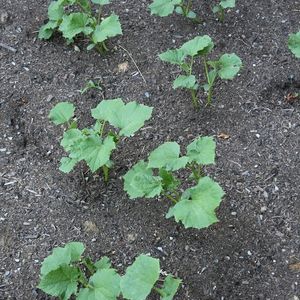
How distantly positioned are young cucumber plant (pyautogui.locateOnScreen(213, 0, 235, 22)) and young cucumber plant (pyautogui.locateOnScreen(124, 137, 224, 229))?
1104mm

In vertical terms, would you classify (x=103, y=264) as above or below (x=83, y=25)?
below

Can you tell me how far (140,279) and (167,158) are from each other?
1.93 ft

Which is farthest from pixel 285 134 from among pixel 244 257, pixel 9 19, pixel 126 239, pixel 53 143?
pixel 9 19

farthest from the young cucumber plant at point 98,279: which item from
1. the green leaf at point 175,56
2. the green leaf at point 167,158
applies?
the green leaf at point 175,56

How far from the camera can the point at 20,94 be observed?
10.8 feet

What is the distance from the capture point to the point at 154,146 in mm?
3016

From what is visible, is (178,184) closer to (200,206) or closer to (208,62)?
(200,206)

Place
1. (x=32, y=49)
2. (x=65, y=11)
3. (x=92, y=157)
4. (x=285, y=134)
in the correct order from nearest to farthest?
(x=92, y=157)
(x=285, y=134)
(x=32, y=49)
(x=65, y=11)

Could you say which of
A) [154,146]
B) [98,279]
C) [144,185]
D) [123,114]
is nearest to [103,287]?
[98,279]

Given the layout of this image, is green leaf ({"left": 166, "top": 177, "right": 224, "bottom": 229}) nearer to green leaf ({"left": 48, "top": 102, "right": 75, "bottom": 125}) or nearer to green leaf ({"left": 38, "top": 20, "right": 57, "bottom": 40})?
green leaf ({"left": 48, "top": 102, "right": 75, "bottom": 125})

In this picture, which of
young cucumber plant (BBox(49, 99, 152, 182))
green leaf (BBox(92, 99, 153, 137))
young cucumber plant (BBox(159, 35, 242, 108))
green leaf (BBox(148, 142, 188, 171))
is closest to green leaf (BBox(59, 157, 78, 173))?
young cucumber plant (BBox(49, 99, 152, 182))

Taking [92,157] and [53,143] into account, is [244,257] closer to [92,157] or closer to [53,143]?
[92,157]

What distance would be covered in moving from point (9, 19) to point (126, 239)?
5.75ft

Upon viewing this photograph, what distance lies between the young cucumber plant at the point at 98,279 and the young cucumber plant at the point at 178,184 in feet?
0.85
